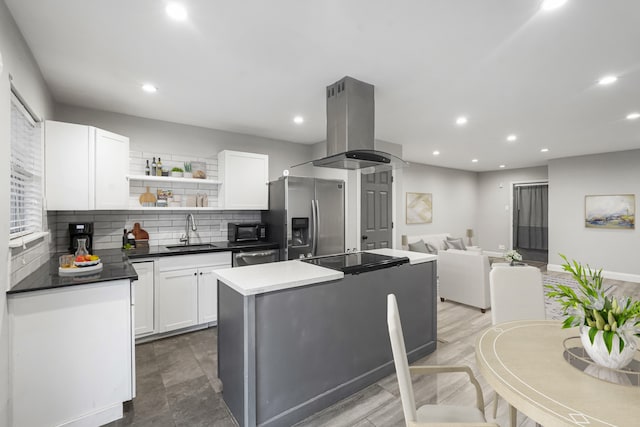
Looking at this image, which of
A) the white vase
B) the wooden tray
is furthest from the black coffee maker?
the white vase

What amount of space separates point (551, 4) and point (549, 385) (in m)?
1.91

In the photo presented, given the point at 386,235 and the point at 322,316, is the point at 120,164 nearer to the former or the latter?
the point at 322,316

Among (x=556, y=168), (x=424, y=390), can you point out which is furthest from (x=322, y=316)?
(x=556, y=168)

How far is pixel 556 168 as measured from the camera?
22.3ft

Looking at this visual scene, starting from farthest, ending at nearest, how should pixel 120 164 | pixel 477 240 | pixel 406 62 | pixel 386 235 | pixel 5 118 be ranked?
pixel 477 240 < pixel 386 235 < pixel 120 164 < pixel 406 62 < pixel 5 118

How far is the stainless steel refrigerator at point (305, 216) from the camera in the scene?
3.97 m

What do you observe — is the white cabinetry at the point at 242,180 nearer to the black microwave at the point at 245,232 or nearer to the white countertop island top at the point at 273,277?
the black microwave at the point at 245,232

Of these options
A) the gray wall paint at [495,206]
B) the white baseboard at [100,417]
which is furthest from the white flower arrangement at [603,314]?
the gray wall paint at [495,206]

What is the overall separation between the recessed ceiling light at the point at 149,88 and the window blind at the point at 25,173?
0.89m

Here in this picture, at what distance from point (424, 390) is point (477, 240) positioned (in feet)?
25.6

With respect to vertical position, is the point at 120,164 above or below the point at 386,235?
above

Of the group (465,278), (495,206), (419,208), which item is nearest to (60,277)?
(465,278)

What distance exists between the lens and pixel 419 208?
297 inches

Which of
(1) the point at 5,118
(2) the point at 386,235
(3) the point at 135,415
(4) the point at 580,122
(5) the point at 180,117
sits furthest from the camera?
(2) the point at 386,235
